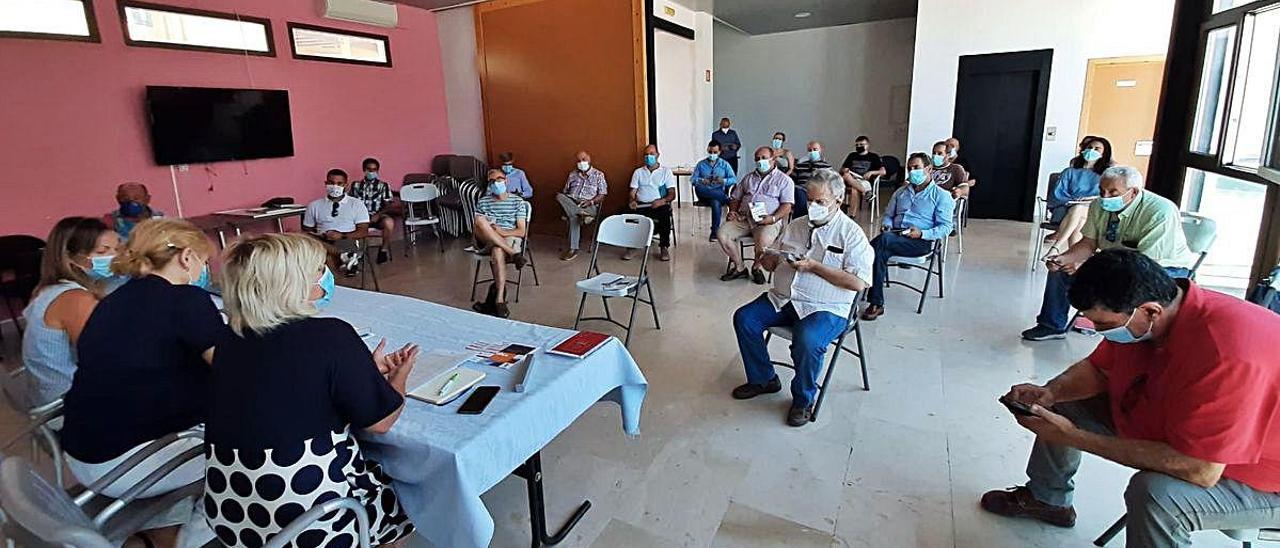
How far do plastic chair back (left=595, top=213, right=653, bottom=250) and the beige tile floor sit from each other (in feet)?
1.89

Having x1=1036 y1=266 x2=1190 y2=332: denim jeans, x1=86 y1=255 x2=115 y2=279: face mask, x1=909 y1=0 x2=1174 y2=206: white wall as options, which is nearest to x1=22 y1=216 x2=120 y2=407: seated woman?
x1=86 y1=255 x2=115 y2=279: face mask

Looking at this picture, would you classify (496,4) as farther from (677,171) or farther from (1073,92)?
(1073,92)

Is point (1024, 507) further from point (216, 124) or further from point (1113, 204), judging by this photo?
point (216, 124)

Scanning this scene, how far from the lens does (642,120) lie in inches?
268

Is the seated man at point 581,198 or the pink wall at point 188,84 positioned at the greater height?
the pink wall at point 188,84

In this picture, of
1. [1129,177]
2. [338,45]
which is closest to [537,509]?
[1129,177]

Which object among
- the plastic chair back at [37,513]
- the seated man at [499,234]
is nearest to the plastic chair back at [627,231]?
the seated man at [499,234]

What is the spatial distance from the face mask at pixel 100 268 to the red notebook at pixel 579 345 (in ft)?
5.06

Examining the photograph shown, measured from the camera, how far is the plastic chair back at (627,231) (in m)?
4.10

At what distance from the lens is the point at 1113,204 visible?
10.6 feet

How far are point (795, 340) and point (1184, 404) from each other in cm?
151

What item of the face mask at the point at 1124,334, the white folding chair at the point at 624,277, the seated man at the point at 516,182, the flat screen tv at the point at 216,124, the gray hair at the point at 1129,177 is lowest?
the white folding chair at the point at 624,277

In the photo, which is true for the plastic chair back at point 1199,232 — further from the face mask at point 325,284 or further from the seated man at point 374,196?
the seated man at point 374,196

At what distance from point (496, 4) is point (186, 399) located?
657cm
